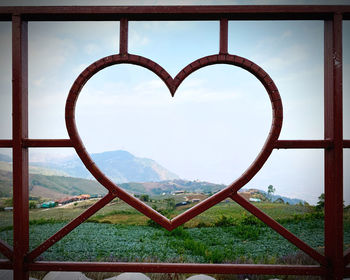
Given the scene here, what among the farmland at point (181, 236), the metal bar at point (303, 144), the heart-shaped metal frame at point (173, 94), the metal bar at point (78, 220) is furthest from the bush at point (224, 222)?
the metal bar at point (78, 220)

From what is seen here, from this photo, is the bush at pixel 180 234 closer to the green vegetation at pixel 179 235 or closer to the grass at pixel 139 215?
the green vegetation at pixel 179 235

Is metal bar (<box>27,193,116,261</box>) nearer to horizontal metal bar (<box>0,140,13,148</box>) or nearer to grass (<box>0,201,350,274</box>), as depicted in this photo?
horizontal metal bar (<box>0,140,13,148</box>)

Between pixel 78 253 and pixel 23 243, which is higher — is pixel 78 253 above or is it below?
below

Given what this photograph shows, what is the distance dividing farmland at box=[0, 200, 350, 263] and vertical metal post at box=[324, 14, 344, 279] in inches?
33.5

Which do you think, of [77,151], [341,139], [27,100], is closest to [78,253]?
[77,151]

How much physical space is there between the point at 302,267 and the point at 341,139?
3.15 feet

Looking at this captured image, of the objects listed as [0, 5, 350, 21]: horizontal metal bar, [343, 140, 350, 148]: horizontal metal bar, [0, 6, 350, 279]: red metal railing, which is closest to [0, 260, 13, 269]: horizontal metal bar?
[0, 6, 350, 279]: red metal railing

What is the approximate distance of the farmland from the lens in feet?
8.61

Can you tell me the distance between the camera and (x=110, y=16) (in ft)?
6.14

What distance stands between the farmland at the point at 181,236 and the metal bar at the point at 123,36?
1.98 m

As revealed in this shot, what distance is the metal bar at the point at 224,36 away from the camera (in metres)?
1.82

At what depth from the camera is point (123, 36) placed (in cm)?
186

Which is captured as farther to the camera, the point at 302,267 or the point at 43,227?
the point at 43,227

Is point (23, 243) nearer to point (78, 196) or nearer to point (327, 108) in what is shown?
point (78, 196)
